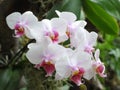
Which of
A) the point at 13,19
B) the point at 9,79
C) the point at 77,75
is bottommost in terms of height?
the point at 9,79

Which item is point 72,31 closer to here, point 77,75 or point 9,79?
point 77,75

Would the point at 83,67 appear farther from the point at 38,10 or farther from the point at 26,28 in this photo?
the point at 38,10

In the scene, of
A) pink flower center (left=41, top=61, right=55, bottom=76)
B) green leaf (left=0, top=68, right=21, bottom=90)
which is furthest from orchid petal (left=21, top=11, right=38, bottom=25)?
green leaf (left=0, top=68, right=21, bottom=90)

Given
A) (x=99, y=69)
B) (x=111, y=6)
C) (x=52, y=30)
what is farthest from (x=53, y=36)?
(x=111, y=6)

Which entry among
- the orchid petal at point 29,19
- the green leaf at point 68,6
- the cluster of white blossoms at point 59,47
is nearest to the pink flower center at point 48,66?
the cluster of white blossoms at point 59,47

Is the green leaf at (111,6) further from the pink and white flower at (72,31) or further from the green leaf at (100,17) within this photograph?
the pink and white flower at (72,31)
